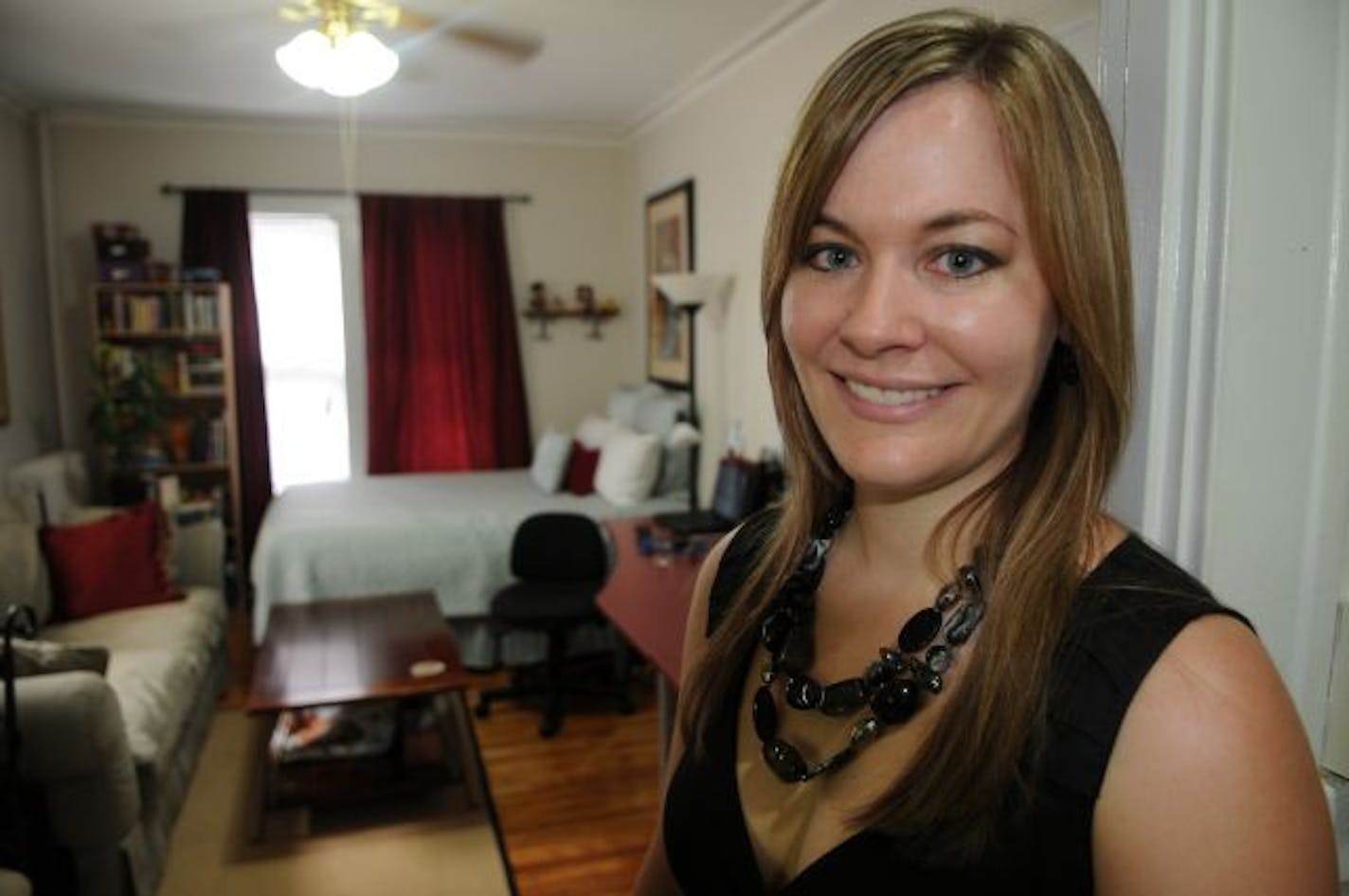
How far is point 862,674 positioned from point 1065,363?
1.06 feet

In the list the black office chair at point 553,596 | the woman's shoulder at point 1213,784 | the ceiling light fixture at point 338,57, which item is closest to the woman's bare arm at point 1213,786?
the woman's shoulder at point 1213,784

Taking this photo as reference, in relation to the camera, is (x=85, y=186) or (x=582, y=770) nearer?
(x=582, y=770)

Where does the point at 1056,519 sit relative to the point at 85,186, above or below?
below

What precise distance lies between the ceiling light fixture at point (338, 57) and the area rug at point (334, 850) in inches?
91.0

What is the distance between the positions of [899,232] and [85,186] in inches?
226

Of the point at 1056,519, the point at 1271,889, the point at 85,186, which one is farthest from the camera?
the point at 85,186

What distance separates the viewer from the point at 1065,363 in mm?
753

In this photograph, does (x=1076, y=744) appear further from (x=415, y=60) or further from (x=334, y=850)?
(x=415, y=60)

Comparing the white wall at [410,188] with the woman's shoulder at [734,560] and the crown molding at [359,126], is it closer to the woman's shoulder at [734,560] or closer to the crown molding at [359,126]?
the crown molding at [359,126]

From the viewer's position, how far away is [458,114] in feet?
17.5

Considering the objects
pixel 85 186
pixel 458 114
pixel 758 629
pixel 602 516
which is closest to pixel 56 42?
pixel 85 186

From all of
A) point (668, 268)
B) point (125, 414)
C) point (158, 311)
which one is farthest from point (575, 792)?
point (158, 311)

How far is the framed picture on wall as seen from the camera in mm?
4781

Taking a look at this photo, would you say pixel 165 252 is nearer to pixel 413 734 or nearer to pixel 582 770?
pixel 413 734
